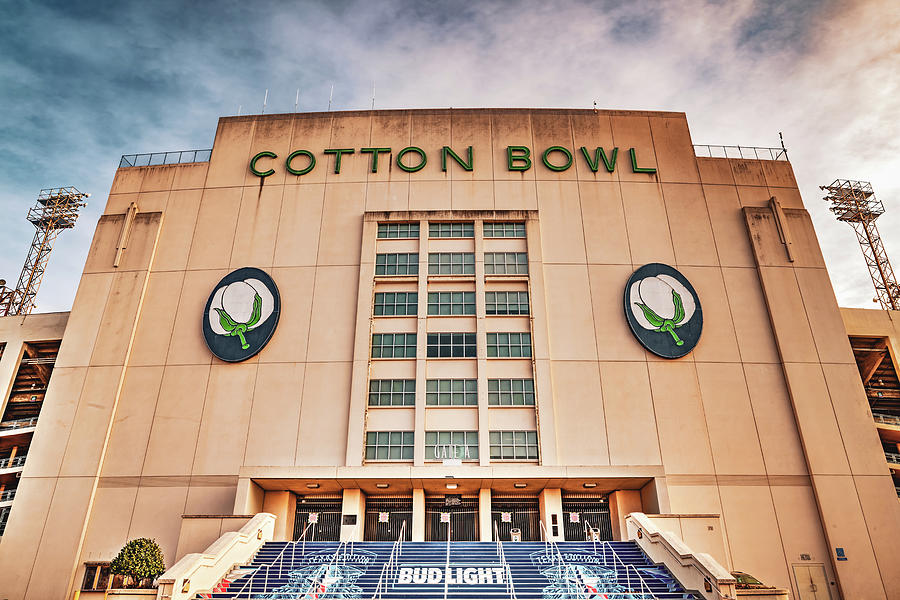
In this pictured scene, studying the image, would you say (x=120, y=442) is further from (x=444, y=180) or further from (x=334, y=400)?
(x=444, y=180)

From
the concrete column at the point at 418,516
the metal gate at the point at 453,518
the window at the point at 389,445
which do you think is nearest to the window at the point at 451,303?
the window at the point at 389,445

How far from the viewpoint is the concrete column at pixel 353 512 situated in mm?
29156

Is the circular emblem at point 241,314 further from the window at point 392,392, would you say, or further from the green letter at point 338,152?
the green letter at point 338,152

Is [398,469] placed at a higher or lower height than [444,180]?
lower

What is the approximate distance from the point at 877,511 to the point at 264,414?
31.9 m

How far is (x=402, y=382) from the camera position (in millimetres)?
32219

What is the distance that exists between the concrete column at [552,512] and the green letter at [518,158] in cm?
1987

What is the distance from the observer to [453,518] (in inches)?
1200

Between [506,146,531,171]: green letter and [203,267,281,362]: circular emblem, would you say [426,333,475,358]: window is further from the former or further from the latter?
[506,146,531,171]: green letter

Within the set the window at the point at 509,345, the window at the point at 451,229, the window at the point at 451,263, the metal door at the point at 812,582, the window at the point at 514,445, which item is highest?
the window at the point at 451,229

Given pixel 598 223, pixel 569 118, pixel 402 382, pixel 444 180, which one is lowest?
pixel 402 382

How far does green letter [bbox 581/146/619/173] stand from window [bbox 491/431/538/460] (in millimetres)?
17896

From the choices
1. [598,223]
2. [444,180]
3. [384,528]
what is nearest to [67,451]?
[384,528]

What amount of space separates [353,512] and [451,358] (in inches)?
374
